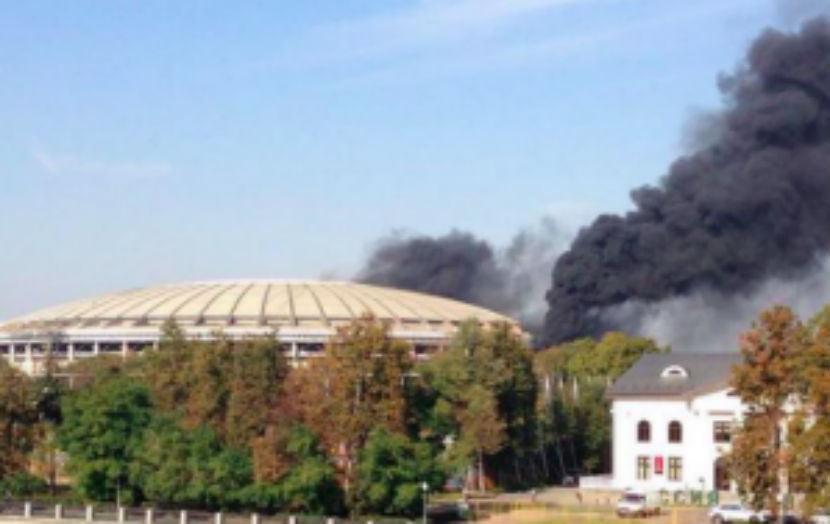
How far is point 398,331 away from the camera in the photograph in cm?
12125

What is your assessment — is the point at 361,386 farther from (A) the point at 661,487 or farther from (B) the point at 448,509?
(A) the point at 661,487

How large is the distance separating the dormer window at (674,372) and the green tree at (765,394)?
19816mm

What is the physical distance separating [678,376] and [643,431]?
3.32 metres

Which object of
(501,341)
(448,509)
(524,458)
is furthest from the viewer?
(524,458)

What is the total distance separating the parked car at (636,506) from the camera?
65.8 m

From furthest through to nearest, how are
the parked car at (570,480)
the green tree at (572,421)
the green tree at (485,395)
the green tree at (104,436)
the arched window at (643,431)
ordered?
the green tree at (572,421), the parked car at (570,480), the arched window at (643,431), the green tree at (485,395), the green tree at (104,436)

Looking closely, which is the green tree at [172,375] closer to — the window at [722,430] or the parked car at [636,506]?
the parked car at [636,506]

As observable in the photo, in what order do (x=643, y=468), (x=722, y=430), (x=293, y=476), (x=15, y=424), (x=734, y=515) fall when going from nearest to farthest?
(x=734, y=515), (x=293, y=476), (x=15, y=424), (x=722, y=430), (x=643, y=468)

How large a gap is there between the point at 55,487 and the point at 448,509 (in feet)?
61.7

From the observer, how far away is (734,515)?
63.6 meters

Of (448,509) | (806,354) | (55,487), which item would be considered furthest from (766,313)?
(55,487)

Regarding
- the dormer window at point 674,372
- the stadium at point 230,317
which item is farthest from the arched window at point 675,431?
the stadium at point 230,317

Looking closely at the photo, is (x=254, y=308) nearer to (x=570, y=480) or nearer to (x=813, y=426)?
(x=570, y=480)

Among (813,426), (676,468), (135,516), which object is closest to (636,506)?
(813,426)
